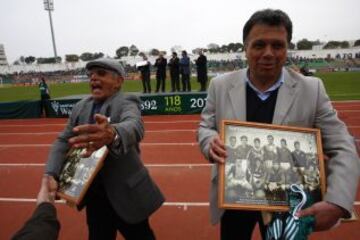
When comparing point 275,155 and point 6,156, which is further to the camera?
point 6,156

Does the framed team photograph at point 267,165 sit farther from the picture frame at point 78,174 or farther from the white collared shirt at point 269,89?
the picture frame at point 78,174

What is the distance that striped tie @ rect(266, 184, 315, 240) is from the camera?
162 centimetres

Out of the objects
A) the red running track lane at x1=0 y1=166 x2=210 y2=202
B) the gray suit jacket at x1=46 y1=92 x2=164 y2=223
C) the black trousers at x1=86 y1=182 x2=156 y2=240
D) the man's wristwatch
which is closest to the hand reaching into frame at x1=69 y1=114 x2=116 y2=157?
the man's wristwatch

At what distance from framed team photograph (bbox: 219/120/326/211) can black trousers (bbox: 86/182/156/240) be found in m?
1.41

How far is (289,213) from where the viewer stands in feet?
5.57

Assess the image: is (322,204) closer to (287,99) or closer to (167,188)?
(287,99)

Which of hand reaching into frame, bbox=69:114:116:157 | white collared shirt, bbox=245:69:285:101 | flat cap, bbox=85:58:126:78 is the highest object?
flat cap, bbox=85:58:126:78

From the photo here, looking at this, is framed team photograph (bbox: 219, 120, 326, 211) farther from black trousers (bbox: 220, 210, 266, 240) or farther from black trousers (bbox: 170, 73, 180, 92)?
black trousers (bbox: 170, 73, 180, 92)

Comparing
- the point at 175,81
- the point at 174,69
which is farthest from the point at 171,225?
the point at 175,81

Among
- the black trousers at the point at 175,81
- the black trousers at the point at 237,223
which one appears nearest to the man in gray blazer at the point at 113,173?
the black trousers at the point at 237,223

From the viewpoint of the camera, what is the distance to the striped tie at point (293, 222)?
1.62 meters

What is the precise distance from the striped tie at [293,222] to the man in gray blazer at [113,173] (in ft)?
3.68

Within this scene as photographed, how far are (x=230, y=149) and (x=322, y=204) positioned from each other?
0.49 metres

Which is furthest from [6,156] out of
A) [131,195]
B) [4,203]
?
[131,195]
